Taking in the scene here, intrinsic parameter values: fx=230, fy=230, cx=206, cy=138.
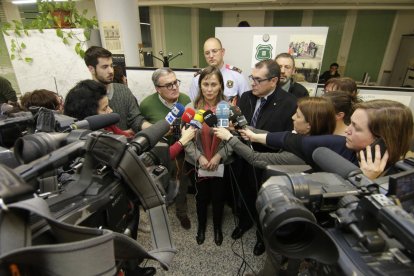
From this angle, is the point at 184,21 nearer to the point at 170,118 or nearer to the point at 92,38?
the point at 92,38

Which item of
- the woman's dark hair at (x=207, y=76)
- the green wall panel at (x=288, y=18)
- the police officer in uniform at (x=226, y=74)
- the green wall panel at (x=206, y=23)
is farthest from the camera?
the green wall panel at (x=206, y=23)

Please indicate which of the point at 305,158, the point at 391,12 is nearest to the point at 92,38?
the point at 305,158

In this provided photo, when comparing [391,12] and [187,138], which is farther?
[391,12]

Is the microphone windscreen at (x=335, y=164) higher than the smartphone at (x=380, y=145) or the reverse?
higher

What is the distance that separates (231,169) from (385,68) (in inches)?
262

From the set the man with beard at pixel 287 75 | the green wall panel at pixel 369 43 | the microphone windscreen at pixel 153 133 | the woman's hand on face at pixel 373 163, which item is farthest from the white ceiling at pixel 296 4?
the microphone windscreen at pixel 153 133

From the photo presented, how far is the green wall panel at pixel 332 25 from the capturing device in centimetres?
615

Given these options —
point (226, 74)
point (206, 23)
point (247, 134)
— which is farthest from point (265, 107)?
point (206, 23)

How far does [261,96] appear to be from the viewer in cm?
187

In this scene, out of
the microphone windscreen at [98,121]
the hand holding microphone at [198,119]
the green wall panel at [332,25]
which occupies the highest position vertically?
the green wall panel at [332,25]

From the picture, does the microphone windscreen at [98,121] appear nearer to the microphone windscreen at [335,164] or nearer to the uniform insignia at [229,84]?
the microphone windscreen at [335,164]

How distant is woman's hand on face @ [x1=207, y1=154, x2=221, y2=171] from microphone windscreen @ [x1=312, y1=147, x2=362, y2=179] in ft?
3.04

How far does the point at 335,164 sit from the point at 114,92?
1.77 metres

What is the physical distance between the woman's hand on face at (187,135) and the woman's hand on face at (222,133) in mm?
165
